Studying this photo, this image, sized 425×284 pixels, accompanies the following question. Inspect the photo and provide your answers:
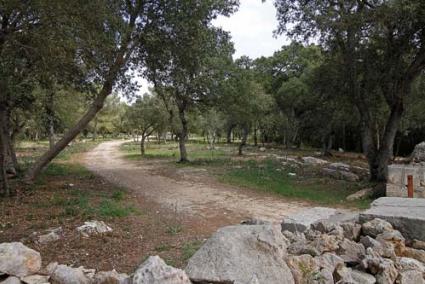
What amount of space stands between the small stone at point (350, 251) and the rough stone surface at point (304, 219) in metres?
0.82

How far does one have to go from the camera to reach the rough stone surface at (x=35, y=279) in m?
4.36

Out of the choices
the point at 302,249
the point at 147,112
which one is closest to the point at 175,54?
the point at 302,249

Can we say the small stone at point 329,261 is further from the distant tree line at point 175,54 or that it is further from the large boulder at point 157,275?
the distant tree line at point 175,54

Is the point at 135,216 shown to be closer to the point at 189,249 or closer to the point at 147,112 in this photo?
the point at 189,249

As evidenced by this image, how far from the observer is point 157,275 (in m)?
3.71

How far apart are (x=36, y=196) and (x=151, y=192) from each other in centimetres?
402

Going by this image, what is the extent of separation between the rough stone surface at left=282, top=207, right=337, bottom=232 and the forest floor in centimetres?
176

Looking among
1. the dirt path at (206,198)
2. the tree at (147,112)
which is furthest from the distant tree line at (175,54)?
the tree at (147,112)

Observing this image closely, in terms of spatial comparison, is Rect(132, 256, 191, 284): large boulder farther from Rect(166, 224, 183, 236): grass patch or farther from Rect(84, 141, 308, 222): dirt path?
Rect(84, 141, 308, 222): dirt path

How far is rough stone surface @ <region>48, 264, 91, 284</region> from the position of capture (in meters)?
4.39

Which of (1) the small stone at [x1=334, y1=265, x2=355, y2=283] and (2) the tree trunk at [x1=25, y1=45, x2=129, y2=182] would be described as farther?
(2) the tree trunk at [x1=25, y1=45, x2=129, y2=182]

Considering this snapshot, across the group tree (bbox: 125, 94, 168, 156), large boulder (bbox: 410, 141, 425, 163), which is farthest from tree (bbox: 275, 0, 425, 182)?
tree (bbox: 125, 94, 168, 156)

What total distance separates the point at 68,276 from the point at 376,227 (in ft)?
14.1

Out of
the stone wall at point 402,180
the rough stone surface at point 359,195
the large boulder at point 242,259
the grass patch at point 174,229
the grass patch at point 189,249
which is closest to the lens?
the large boulder at point 242,259
